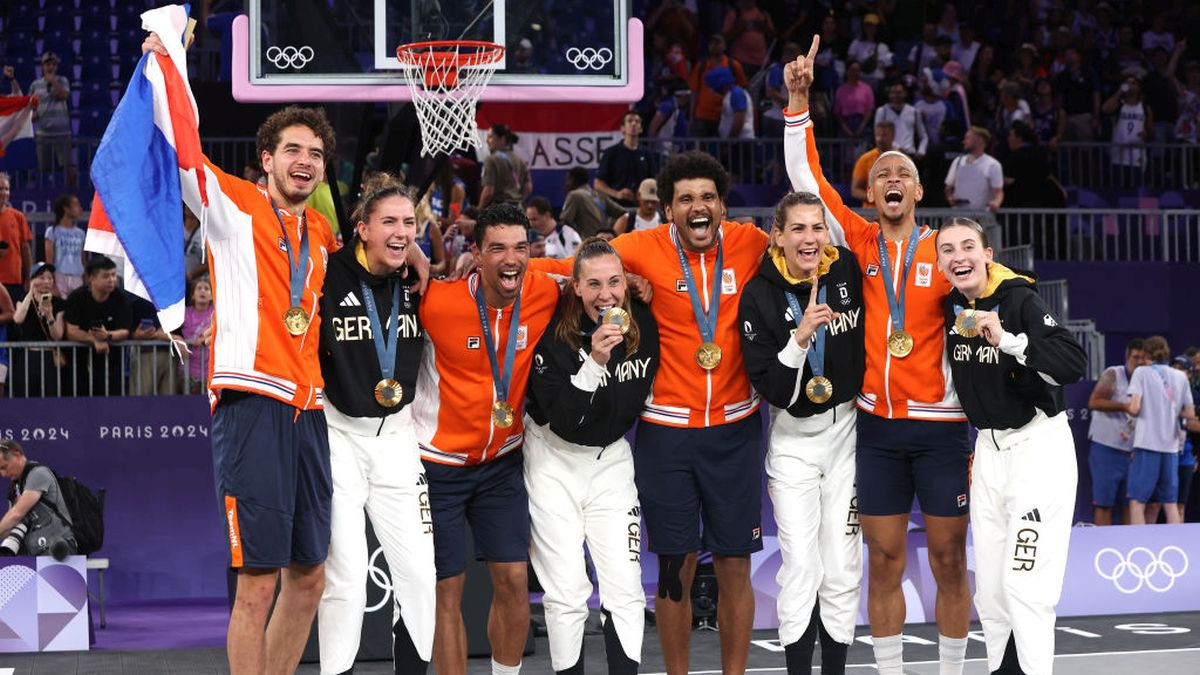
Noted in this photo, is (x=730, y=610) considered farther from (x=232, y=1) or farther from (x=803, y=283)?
(x=232, y=1)

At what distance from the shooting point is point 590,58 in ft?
31.8

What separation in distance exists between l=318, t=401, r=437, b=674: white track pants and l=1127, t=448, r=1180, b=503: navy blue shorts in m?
8.60

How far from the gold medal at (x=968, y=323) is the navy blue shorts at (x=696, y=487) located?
3.34 ft

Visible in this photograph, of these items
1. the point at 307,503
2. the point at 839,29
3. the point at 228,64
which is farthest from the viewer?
the point at 839,29

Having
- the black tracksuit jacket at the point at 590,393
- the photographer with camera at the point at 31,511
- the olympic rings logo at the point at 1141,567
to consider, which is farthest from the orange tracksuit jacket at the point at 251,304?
the olympic rings logo at the point at 1141,567

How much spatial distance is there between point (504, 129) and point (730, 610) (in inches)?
287

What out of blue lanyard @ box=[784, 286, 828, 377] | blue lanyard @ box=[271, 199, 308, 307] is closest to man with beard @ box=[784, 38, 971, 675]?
blue lanyard @ box=[784, 286, 828, 377]

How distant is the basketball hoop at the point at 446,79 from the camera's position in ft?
30.4

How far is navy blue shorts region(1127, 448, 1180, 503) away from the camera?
13.3 meters

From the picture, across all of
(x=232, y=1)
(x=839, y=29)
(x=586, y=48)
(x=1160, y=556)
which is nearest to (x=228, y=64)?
(x=232, y=1)

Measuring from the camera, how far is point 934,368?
6.81 m

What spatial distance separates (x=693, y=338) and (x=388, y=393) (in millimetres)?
1359

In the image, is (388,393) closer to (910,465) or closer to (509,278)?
(509,278)

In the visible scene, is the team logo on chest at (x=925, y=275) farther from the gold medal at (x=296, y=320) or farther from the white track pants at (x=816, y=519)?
the gold medal at (x=296, y=320)
